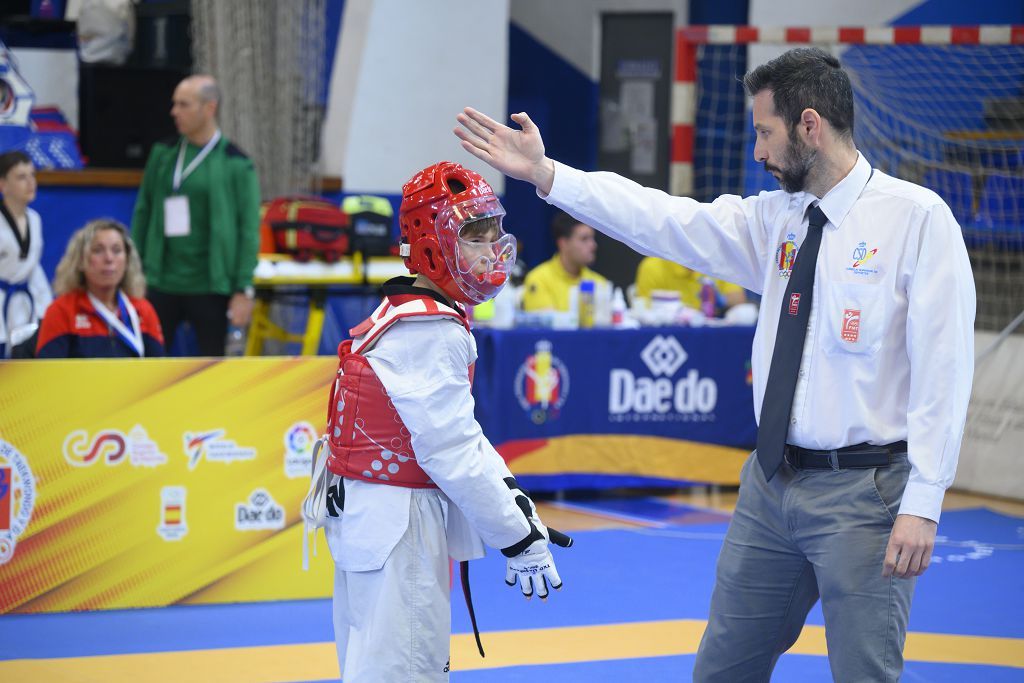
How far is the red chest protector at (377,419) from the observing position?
291 centimetres

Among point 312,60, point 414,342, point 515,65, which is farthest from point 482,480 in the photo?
point 515,65

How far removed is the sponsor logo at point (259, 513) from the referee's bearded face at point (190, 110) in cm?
297

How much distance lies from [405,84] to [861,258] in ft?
29.7

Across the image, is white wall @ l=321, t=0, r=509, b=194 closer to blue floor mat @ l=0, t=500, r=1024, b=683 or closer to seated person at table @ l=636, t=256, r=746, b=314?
seated person at table @ l=636, t=256, r=746, b=314

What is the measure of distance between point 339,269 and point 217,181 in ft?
3.94

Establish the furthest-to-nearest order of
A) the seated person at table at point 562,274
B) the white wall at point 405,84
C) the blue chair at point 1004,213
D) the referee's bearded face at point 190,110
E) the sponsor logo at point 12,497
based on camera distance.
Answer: the white wall at point 405,84 → the blue chair at point 1004,213 → the seated person at table at point 562,274 → the referee's bearded face at point 190,110 → the sponsor logo at point 12,497

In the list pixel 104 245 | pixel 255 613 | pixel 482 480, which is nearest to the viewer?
pixel 482 480

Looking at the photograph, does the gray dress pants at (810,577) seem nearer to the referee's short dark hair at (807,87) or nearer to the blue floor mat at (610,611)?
the referee's short dark hair at (807,87)

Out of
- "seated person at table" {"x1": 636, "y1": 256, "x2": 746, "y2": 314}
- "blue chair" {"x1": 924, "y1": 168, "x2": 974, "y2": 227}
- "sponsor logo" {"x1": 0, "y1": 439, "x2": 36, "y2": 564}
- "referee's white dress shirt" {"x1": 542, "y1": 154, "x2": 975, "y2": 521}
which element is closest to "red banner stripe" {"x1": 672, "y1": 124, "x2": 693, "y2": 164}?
"seated person at table" {"x1": 636, "y1": 256, "x2": 746, "y2": 314}

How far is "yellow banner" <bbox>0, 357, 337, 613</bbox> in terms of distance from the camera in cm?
526

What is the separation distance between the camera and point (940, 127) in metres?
10.9

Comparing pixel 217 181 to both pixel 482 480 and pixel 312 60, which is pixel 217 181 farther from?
pixel 482 480

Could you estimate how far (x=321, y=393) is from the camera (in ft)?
18.4

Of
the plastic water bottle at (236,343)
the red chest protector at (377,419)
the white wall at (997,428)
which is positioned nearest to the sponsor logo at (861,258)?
the red chest protector at (377,419)
